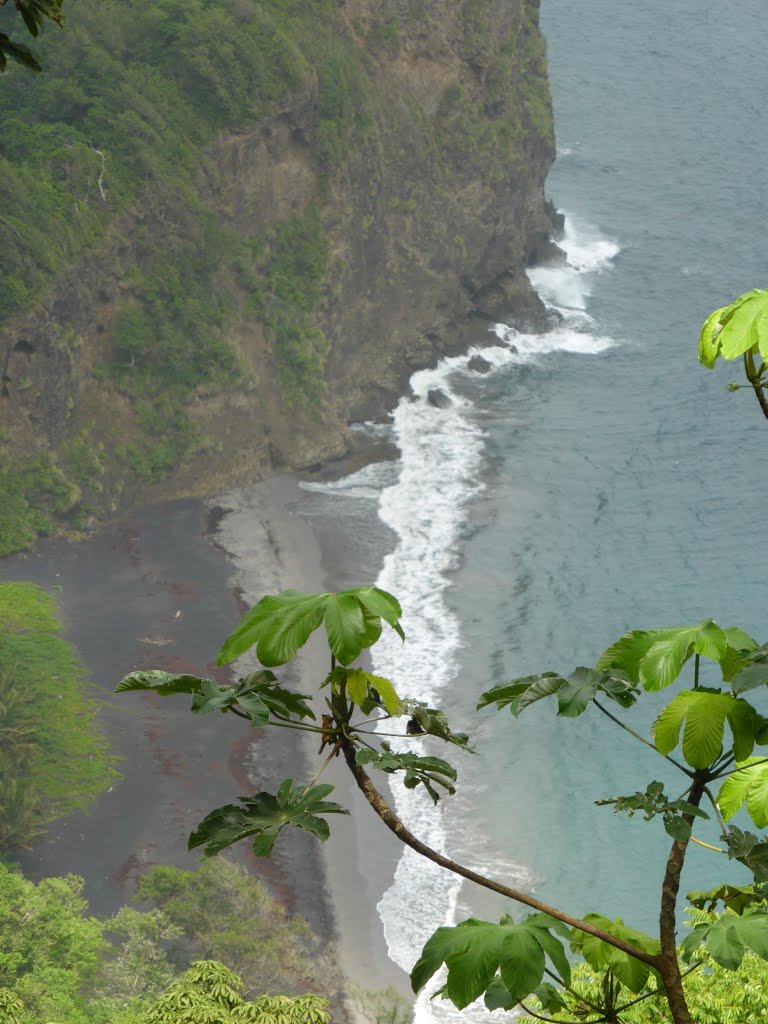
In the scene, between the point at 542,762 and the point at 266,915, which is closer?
the point at 266,915

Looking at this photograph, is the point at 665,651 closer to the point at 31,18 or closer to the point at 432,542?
the point at 31,18

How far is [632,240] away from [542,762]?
162 ft

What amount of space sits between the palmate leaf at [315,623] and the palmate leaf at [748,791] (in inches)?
40.4

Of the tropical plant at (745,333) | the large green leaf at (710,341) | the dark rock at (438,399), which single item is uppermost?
the tropical plant at (745,333)

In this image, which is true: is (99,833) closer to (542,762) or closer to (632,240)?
(542,762)

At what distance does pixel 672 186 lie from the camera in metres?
86.1

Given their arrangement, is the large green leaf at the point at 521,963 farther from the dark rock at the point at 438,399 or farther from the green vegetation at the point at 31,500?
the dark rock at the point at 438,399

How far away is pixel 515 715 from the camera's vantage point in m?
3.96

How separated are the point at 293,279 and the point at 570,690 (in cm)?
5139

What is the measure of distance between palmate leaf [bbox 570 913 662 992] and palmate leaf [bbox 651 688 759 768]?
3.05 ft

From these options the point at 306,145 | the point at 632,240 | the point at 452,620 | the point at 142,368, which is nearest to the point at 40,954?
the point at 452,620

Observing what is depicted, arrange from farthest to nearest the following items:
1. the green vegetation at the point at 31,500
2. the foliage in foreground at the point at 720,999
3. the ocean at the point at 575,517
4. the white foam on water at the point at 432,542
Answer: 1. the green vegetation at the point at 31,500
2. the ocean at the point at 575,517
3. the white foam on water at the point at 432,542
4. the foliage in foreground at the point at 720,999

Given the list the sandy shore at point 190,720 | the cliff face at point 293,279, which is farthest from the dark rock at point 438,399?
the sandy shore at point 190,720

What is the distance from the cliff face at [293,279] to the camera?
45219 millimetres
